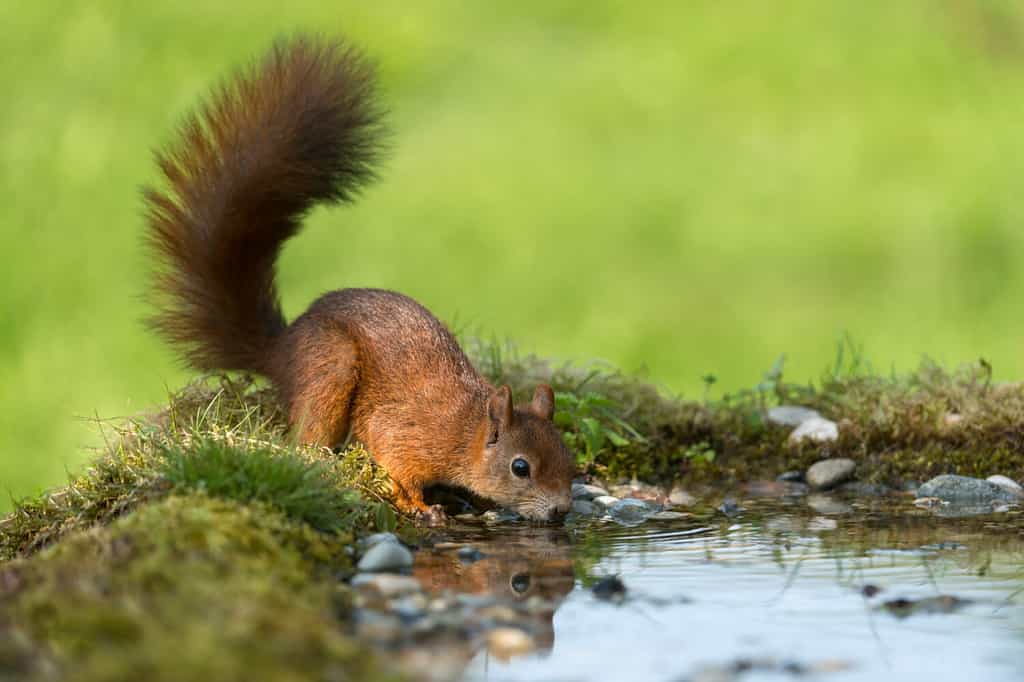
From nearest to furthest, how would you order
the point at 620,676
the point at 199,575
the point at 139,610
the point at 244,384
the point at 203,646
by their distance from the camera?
the point at 203,646 → the point at 139,610 → the point at 620,676 → the point at 199,575 → the point at 244,384

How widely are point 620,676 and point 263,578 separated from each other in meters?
A: 0.82

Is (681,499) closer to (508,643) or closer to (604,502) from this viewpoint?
(604,502)

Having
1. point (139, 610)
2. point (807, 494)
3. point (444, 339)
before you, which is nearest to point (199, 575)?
point (139, 610)

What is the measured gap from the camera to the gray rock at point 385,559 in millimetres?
3418

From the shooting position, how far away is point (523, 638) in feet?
9.12

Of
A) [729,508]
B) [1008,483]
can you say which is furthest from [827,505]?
[1008,483]

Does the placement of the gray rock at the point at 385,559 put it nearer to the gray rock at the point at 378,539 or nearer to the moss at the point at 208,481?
the gray rock at the point at 378,539

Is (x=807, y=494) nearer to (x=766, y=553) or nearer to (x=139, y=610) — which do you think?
(x=766, y=553)

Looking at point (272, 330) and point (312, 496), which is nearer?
point (312, 496)

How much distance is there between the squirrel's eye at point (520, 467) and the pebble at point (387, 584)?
1220mm

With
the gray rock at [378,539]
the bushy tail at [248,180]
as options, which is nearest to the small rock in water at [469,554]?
the gray rock at [378,539]

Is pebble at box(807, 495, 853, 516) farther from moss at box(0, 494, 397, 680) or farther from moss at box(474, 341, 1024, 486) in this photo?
moss at box(0, 494, 397, 680)

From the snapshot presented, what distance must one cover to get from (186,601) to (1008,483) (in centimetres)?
348

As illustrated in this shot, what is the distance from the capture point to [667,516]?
176 inches
